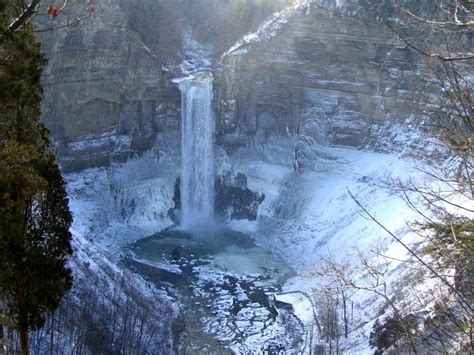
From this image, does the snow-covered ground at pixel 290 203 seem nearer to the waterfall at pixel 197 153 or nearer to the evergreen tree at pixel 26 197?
the waterfall at pixel 197 153

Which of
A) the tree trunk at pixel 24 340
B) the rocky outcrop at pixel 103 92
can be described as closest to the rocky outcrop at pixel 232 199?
the rocky outcrop at pixel 103 92

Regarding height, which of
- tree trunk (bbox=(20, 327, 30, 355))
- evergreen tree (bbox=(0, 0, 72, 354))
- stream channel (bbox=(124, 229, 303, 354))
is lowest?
stream channel (bbox=(124, 229, 303, 354))

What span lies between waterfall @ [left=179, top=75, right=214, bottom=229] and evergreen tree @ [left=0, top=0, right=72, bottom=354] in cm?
2520

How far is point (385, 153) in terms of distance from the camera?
34125 mm

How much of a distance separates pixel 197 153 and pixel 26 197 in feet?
88.7

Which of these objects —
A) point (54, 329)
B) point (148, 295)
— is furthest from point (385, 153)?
point (54, 329)

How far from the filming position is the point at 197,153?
3934 cm

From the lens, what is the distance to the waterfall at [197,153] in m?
38.8

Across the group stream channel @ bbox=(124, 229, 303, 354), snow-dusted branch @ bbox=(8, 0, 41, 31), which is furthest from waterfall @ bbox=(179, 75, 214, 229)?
snow-dusted branch @ bbox=(8, 0, 41, 31)

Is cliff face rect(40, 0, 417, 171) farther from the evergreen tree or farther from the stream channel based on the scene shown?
the evergreen tree

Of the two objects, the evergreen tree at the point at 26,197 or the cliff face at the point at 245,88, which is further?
the cliff face at the point at 245,88

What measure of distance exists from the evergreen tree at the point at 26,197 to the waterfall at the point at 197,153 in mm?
25202

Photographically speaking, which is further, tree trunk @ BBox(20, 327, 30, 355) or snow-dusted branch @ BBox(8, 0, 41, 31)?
tree trunk @ BBox(20, 327, 30, 355)

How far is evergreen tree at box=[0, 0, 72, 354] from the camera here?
11.3 m
